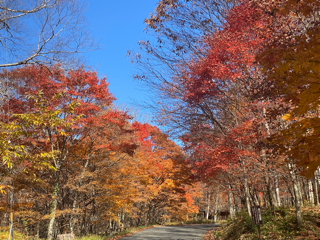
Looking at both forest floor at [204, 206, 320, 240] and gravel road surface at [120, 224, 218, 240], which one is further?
gravel road surface at [120, 224, 218, 240]

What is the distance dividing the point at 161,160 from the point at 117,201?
32.0ft

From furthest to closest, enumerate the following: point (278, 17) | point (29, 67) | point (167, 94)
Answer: point (29, 67) < point (167, 94) < point (278, 17)

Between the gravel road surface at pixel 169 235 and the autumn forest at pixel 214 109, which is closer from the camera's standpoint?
the autumn forest at pixel 214 109

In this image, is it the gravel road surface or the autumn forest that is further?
the gravel road surface

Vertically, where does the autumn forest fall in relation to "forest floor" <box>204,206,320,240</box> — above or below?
above

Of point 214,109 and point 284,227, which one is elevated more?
point 214,109

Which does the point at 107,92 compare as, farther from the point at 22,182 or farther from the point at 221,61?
the point at 221,61

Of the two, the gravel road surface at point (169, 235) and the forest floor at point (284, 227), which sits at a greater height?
the forest floor at point (284, 227)

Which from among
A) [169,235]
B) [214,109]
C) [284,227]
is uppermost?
[214,109]

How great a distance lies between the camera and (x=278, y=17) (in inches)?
243

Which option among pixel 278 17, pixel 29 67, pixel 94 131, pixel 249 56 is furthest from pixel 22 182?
pixel 278 17

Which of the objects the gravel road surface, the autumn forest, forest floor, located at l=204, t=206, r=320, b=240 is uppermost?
the autumn forest

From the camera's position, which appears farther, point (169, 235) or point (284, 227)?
point (169, 235)

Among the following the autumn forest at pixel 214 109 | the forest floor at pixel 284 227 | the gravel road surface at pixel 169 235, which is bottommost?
the gravel road surface at pixel 169 235
